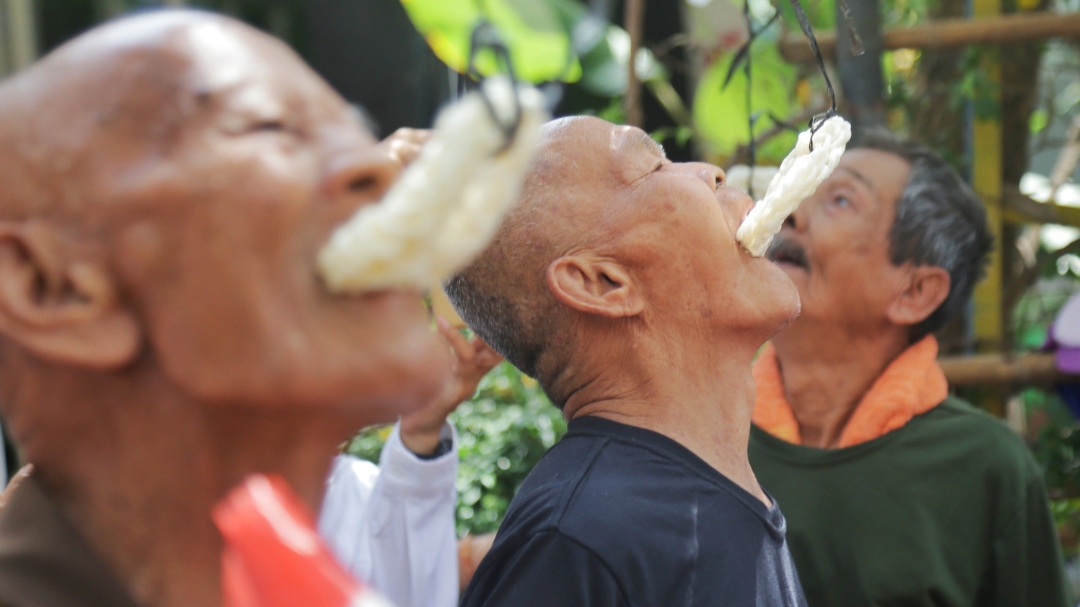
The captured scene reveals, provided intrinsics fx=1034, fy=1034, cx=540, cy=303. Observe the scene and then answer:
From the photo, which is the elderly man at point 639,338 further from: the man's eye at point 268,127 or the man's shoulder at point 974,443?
the man's shoulder at point 974,443

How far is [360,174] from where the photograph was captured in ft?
2.21

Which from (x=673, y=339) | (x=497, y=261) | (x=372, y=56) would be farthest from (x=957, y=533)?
(x=372, y=56)

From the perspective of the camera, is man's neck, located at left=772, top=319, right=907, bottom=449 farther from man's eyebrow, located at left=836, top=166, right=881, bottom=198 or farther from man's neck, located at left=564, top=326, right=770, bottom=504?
man's neck, located at left=564, top=326, right=770, bottom=504

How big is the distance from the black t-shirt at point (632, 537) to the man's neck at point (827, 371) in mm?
991

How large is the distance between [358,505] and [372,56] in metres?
2.64

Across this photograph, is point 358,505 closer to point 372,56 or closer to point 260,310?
point 260,310

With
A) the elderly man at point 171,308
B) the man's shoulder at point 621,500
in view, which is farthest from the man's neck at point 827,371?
the elderly man at point 171,308

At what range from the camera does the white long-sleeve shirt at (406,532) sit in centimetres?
232

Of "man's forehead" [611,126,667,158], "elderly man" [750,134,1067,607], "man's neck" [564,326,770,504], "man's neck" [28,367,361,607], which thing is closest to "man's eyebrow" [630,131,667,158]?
"man's forehead" [611,126,667,158]

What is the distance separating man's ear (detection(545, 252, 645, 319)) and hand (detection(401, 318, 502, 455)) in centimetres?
77

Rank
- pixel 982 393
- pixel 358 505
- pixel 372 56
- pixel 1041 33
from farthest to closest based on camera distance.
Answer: pixel 372 56 < pixel 982 393 < pixel 1041 33 < pixel 358 505

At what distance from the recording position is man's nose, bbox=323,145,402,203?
0.67 m

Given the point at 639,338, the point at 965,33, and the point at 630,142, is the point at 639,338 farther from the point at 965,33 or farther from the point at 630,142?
the point at 965,33

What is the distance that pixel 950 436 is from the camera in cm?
230
